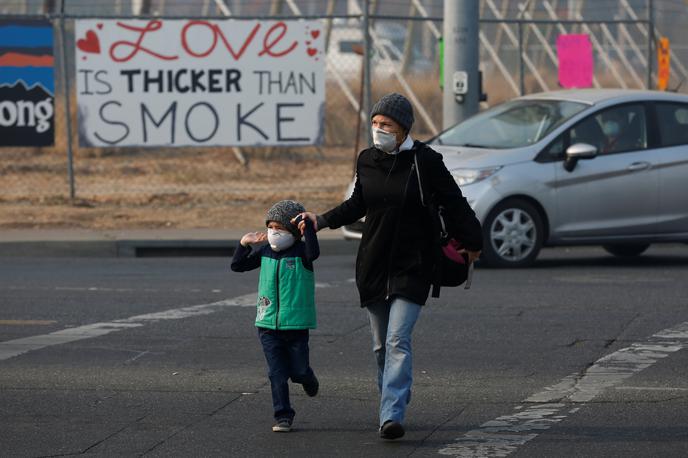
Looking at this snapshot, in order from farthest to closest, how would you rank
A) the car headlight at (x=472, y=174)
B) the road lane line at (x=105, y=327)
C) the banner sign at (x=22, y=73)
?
the banner sign at (x=22, y=73) < the car headlight at (x=472, y=174) < the road lane line at (x=105, y=327)

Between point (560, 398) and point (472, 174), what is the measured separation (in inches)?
220

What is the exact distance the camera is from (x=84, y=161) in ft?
76.2

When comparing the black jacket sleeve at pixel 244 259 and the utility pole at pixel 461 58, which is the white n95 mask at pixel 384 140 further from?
the utility pole at pixel 461 58

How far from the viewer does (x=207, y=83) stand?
708 inches

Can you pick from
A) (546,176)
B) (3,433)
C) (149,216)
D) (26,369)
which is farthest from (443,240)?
(149,216)

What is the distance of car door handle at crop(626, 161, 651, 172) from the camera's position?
1319 cm

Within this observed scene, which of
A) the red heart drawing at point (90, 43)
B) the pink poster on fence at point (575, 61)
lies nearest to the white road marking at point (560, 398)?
the red heart drawing at point (90, 43)

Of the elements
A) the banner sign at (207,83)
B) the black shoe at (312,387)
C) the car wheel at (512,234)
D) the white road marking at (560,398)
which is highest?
the banner sign at (207,83)

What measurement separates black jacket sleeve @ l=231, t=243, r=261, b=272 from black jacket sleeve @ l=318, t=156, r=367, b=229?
1.27ft

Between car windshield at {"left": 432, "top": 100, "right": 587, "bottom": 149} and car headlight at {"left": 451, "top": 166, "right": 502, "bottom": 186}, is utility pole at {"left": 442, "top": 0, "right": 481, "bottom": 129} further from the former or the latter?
car headlight at {"left": 451, "top": 166, "right": 502, "bottom": 186}

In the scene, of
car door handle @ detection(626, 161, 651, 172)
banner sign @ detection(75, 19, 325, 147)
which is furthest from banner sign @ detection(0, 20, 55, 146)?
car door handle @ detection(626, 161, 651, 172)

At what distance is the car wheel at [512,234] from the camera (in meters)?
12.8

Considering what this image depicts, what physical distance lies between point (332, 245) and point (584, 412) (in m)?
8.10

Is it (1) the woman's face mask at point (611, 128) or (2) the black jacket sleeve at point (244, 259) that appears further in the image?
(1) the woman's face mask at point (611, 128)
